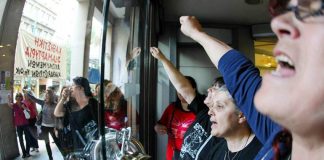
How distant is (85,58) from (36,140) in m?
0.33

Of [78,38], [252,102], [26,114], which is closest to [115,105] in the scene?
[78,38]

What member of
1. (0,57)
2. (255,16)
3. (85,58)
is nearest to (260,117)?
(85,58)

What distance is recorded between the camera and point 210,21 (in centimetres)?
374

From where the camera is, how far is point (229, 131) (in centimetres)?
128

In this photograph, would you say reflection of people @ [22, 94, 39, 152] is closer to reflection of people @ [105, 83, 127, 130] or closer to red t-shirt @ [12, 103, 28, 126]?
red t-shirt @ [12, 103, 28, 126]

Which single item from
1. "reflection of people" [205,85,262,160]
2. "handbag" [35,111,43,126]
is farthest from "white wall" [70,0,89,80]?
"reflection of people" [205,85,262,160]

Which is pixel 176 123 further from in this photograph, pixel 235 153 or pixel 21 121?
pixel 21 121

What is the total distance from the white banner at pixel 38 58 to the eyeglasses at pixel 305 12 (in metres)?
0.70

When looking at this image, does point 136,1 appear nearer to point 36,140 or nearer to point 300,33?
point 36,140

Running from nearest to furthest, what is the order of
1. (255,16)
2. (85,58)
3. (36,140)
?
(36,140) < (85,58) < (255,16)

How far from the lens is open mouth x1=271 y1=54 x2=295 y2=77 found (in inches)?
20.2

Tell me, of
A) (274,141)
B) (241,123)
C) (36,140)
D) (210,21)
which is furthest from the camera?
(210,21)

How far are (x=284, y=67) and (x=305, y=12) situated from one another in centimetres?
10

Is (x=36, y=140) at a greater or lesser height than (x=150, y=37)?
Answer: lesser
